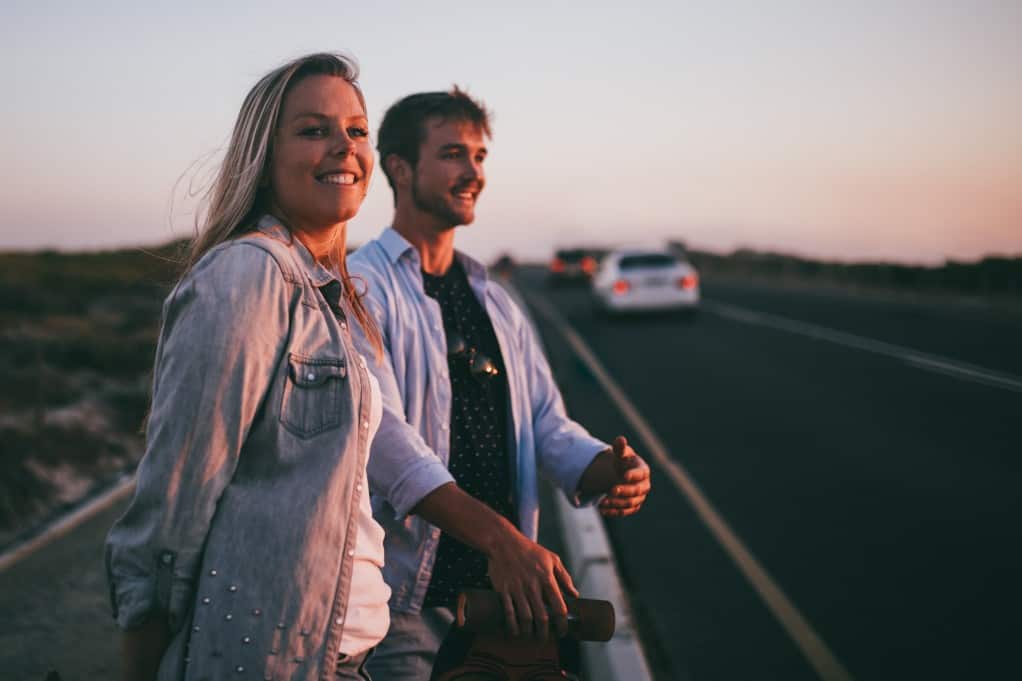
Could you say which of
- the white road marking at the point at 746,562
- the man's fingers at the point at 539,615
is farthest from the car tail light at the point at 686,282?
the man's fingers at the point at 539,615

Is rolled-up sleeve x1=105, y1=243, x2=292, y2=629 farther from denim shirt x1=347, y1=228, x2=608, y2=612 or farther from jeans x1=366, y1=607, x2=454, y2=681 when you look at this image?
jeans x1=366, y1=607, x2=454, y2=681

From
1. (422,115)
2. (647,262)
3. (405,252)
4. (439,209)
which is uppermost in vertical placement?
(422,115)

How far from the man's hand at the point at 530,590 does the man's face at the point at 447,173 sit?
4.48ft

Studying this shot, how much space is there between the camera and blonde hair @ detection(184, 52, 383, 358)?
1.90 meters

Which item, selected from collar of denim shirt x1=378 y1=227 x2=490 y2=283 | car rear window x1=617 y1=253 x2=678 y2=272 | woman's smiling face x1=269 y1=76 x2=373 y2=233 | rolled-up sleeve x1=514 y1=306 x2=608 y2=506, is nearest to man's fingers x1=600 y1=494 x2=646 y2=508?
rolled-up sleeve x1=514 y1=306 x2=608 y2=506

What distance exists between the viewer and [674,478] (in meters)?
8.16

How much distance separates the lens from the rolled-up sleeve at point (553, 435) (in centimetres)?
288

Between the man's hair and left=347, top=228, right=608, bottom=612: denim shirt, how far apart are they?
30cm

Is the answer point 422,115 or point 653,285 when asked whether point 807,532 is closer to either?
point 422,115

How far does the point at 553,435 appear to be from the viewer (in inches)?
117

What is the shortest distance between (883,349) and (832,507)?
31.1ft

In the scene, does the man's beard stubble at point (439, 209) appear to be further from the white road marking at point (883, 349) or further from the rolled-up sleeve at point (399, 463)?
the white road marking at point (883, 349)

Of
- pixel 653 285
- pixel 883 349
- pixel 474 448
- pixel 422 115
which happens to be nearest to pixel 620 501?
pixel 474 448

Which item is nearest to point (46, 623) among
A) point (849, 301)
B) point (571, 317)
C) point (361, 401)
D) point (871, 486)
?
point (361, 401)
